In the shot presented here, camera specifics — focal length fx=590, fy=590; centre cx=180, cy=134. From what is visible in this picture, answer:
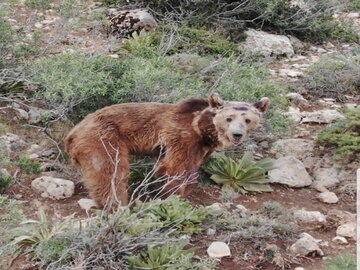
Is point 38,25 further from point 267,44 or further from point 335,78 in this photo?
point 335,78

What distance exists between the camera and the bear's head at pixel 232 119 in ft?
18.0

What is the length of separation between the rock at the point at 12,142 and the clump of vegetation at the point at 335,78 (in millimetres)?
4809

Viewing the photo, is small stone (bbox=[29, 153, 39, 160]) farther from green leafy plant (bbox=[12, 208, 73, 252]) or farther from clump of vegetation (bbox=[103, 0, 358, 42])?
clump of vegetation (bbox=[103, 0, 358, 42])

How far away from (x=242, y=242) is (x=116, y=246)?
1.23 meters

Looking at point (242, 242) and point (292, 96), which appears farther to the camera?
point (292, 96)

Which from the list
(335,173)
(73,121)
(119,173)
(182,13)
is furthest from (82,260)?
(182,13)

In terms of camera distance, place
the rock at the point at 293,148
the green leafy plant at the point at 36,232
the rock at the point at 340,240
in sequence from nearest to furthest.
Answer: the green leafy plant at the point at 36,232 < the rock at the point at 340,240 < the rock at the point at 293,148

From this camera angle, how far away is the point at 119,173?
17.6ft

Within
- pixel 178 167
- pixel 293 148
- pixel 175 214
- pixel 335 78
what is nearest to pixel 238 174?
pixel 178 167

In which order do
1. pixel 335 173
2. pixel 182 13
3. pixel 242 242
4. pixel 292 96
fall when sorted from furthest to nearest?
pixel 182 13 → pixel 292 96 → pixel 335 173 → pixel 242 242

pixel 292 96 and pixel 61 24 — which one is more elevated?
pixel 61 24

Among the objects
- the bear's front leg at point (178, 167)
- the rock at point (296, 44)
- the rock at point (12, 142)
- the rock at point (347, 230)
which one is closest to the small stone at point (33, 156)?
the rock at point (12, 142)

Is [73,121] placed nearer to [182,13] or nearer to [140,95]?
[140,95]

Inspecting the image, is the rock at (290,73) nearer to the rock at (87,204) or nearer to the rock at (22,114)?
the rock at (22,114)
